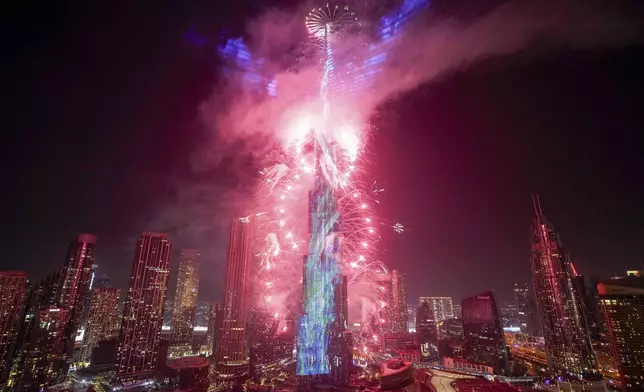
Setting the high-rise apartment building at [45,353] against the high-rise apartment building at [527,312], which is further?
the high-rise apartment building at [527,312]

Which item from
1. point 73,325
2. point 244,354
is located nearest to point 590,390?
point 244,354

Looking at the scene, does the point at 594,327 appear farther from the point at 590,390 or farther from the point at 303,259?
the point at 303,259

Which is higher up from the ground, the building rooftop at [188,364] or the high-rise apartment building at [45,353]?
the high-rise apartment building at [45,353]

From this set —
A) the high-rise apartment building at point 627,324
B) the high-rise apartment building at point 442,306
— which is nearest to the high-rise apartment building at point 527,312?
the high-rise apartment building at point 442,306

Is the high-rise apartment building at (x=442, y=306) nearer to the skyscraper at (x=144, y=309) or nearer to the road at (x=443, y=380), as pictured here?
the road at (x=443, y=380)

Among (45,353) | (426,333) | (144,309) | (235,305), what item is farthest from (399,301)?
(45,353)
